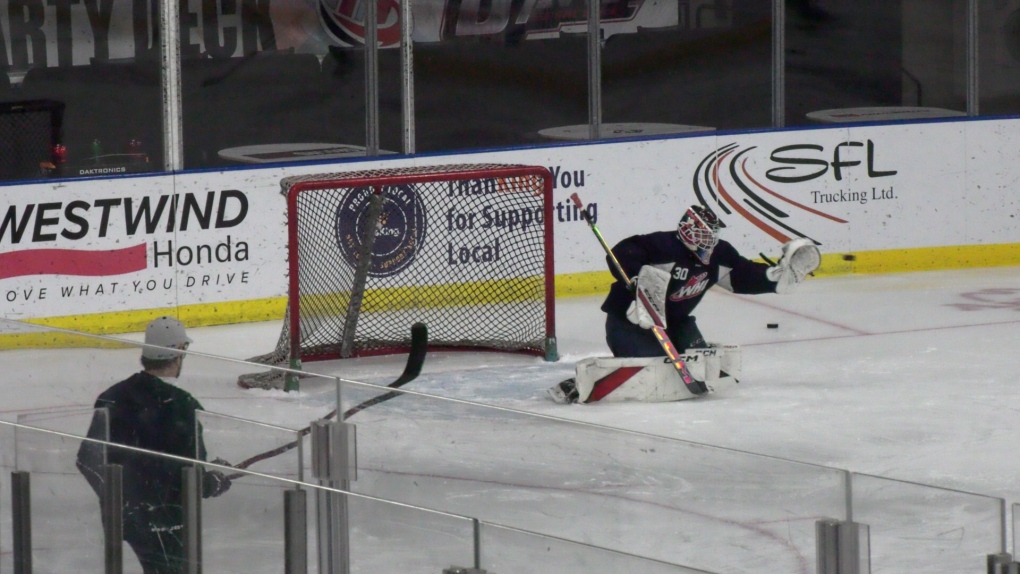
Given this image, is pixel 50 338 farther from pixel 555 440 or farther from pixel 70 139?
pixel 70 139

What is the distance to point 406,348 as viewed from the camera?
27.0 feet

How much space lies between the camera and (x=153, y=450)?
3678 millimetres

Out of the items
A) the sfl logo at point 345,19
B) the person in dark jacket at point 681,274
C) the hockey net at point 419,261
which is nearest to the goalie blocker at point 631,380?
the person in dark jacket at point 681,274

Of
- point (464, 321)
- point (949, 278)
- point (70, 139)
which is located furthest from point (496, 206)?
point (949, 278)

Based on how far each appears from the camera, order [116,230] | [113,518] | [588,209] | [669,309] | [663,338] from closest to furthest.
→ 1. [113,518]
2. [663,338]
3. [669,309]
4. [116,230]
5. [588,209]

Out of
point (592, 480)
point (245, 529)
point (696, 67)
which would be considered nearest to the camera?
point (245, 529)

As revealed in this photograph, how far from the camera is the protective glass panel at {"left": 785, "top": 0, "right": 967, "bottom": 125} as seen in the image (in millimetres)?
10578

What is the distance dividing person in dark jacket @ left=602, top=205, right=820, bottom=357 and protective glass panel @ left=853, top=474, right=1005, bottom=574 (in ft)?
→ 12.1

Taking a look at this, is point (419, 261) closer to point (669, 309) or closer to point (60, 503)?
point (669, 309)

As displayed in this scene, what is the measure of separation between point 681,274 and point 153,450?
13.3 ft

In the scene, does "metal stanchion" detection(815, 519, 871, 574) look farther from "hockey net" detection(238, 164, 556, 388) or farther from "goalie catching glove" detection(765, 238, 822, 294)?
"hockey net" detection(238, 164, 556, 388)

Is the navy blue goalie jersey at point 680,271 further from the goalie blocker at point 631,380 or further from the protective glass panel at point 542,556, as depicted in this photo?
the protective glass panel at point 542,556

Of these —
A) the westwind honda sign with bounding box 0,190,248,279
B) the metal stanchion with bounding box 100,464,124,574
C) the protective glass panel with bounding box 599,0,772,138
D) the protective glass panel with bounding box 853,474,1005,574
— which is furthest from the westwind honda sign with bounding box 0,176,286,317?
the protective glass panel with bounding box 853,474,1005,574

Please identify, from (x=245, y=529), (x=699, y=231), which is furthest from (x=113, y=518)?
(x=699, y=231)
